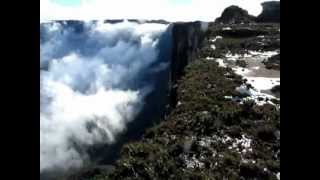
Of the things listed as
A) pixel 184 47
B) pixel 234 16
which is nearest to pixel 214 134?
pixel 184 47

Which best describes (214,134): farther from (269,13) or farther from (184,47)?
(269,13)

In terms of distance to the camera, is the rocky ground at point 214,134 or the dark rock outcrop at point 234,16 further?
the dark rock outcrop at point 234,16

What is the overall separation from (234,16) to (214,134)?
42416 millimetres

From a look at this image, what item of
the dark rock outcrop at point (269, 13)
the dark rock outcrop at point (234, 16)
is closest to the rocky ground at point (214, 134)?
the dark rock outcrop at point (269, 13)

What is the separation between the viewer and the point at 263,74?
2230cm

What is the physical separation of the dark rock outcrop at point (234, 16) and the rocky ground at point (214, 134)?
30422 mm

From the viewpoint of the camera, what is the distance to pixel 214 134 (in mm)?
13328

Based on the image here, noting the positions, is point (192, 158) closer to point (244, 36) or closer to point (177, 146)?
point (177, 146)

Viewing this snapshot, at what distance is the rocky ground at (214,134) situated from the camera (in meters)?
11.1

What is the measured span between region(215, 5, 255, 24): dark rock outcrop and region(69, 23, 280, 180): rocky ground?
30.4m

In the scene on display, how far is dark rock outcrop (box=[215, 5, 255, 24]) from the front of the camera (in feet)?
171

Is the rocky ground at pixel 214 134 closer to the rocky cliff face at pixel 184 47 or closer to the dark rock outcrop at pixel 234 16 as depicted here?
the rocky cliff face at pixel 184 47
